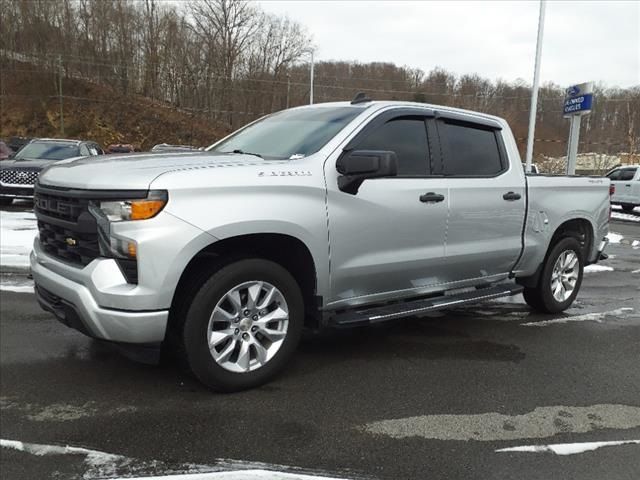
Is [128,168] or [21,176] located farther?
[21,176]

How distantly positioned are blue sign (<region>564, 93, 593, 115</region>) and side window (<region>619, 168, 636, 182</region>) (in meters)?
3.29

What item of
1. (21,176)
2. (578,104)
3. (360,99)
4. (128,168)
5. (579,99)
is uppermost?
(579,99)

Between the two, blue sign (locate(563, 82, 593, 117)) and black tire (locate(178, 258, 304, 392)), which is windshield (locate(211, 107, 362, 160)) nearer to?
black tire (locate(178, 258, 304, 392))

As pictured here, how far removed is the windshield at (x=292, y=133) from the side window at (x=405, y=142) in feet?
0.80

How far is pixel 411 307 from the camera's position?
410 cm

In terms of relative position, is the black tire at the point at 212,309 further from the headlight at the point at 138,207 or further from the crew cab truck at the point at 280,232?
the headlight at the point at 138,207

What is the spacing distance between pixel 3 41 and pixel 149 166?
4168 cm

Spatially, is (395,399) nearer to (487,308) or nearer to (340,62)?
(487,308)

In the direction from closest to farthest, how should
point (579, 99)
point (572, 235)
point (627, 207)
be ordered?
point (572, 235)
point (579, 99)
point (627, 207)

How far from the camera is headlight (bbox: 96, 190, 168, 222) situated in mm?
2961

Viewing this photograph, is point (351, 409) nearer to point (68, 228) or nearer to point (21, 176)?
point (68, 228)

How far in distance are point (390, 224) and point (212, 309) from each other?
147cm

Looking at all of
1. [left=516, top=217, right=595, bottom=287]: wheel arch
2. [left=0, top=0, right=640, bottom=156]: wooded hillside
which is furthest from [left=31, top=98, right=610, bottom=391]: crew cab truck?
[left=0, top=0, right=640, bottom=156]: wooded hillside

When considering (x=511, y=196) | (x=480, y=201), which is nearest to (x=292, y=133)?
(x=480, y=201)
